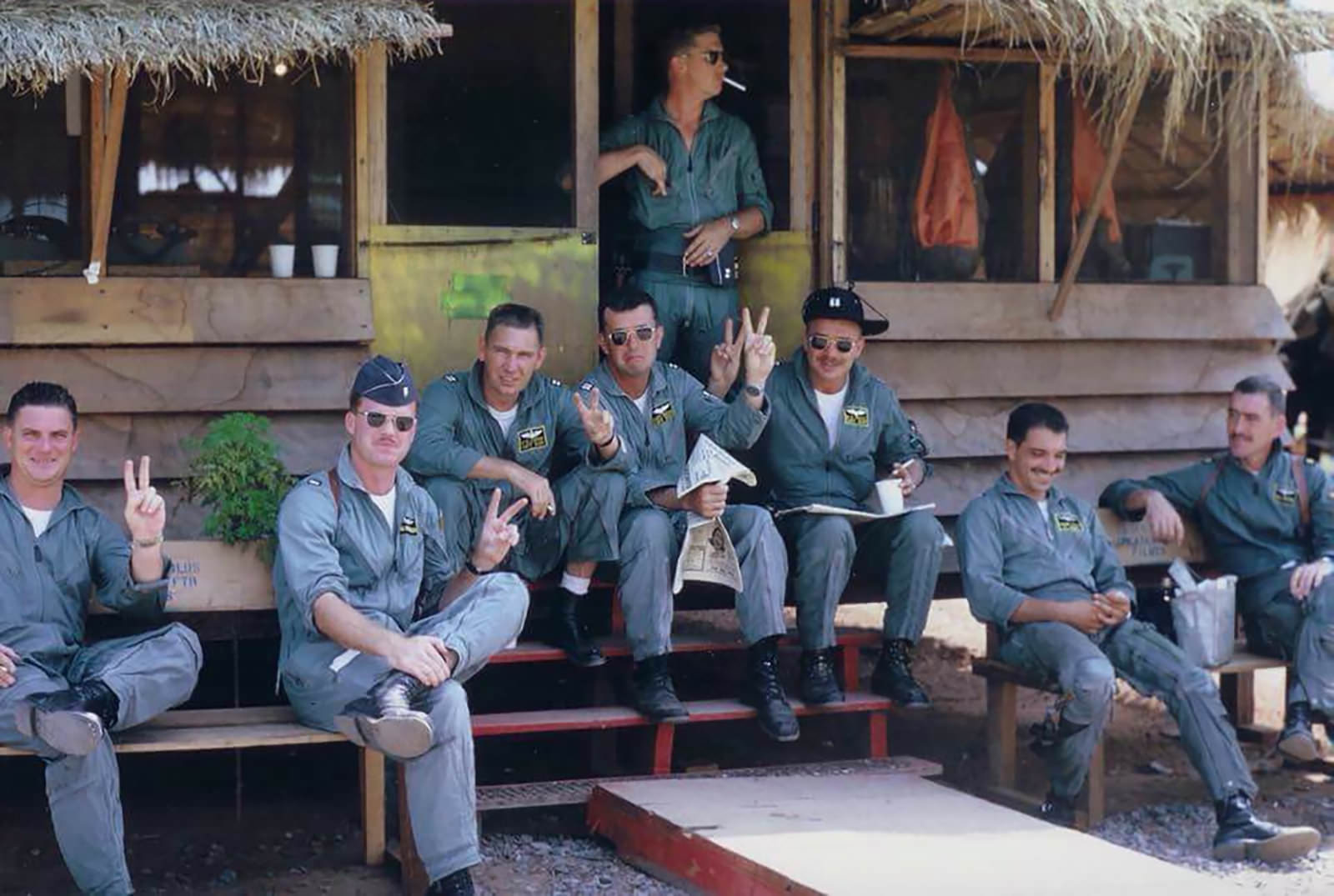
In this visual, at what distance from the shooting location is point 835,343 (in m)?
6.59

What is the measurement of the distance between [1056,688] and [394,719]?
2.55 m

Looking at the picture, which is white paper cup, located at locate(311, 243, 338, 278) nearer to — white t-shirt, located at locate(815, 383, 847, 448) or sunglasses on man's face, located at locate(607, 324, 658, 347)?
sunglasses on man's face, located at locate(607, 324, 658, 347)

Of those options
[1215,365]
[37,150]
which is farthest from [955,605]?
[37,150]

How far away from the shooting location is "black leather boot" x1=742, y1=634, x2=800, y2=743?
6055 mm

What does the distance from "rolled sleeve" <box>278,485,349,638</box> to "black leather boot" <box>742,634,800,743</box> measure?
5.21 ft

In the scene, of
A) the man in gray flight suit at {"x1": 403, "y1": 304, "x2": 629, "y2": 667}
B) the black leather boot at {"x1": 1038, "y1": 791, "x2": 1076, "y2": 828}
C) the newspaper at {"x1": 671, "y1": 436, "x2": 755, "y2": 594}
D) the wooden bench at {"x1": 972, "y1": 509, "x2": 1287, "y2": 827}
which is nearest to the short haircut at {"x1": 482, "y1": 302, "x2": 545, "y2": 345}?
the man in gray flight suit at {"x1": 403, "y1": 304, "x2": 629, "y2": 667}

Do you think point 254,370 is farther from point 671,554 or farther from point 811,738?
point 811,738

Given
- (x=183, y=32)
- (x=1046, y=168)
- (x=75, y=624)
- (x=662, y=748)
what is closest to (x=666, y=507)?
(x=662, y=748)

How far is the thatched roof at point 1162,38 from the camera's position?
6512 millimetres

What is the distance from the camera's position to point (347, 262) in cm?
674

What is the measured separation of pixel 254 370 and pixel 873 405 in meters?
2.33

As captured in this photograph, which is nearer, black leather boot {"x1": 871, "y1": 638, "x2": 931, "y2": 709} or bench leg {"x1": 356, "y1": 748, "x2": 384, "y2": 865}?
bench leg {"x1": 356, "y1": 748, "x2": 384, "y2": 865}

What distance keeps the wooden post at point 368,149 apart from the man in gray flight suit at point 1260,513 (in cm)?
317

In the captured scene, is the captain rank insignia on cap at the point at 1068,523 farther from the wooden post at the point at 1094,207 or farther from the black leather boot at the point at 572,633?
the black leather boot at the point at 572,633
